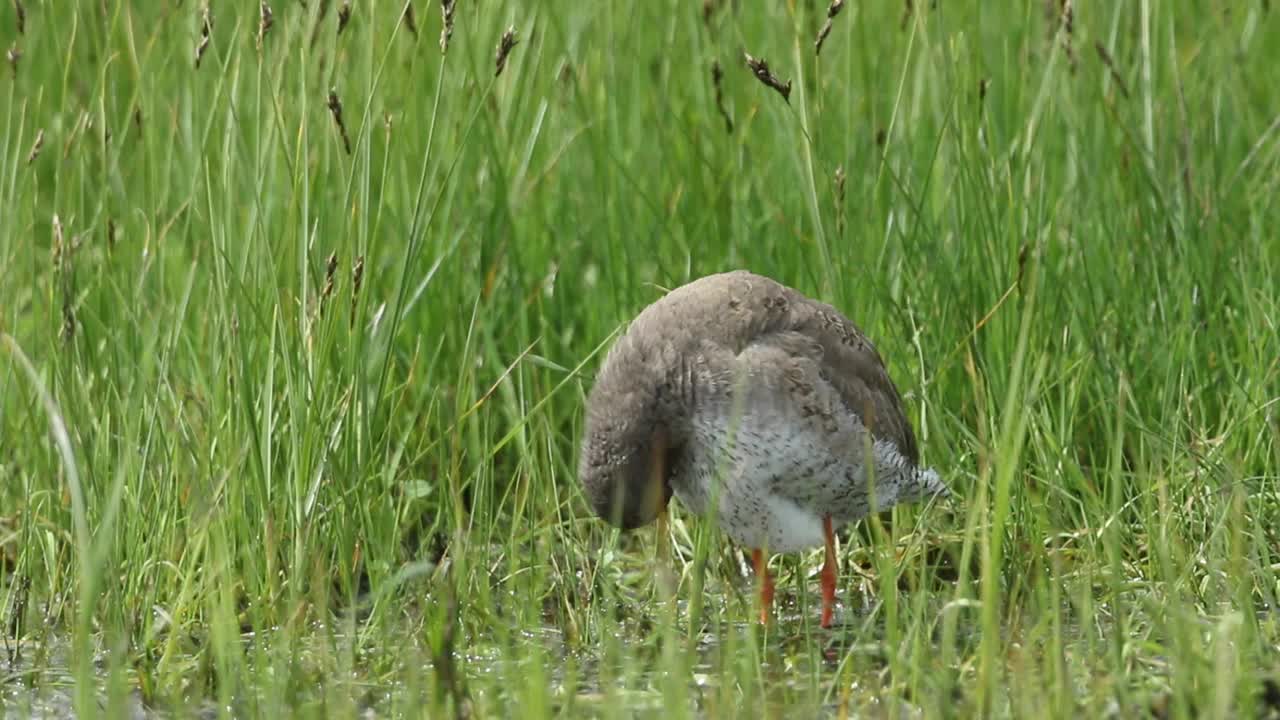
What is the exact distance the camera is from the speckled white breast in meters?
4.71

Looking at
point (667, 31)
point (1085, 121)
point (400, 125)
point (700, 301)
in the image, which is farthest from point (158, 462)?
point (1085, 121)

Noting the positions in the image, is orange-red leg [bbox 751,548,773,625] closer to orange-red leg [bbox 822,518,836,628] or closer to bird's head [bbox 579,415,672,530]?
orange-red leg [bbox 822,518,836,628]

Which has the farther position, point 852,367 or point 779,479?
point 852,367

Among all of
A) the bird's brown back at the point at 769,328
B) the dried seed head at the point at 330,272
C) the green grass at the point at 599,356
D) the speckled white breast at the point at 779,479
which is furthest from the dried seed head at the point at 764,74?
the dried seed head at the point at 330,272

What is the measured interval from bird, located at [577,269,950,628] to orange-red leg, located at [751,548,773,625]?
13 centimetres

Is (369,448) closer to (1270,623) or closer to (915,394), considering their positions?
(915,394)

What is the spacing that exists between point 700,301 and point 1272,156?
249 centimetres

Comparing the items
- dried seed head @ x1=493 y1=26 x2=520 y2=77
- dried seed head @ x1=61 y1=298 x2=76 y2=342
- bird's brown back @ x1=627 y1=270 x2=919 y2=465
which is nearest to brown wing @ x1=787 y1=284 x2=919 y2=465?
bird's brown back @ x1=627 y1=270 x2=919 y2=465

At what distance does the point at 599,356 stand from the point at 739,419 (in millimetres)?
1485

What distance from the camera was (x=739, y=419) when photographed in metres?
4.68

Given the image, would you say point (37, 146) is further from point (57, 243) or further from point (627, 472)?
point (627, 472)

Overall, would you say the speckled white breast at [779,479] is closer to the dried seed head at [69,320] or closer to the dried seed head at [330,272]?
the dried seed head at [330,272]

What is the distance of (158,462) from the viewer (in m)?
5.08

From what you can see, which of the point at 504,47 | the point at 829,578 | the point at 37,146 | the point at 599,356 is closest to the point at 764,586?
the point at 829,578
